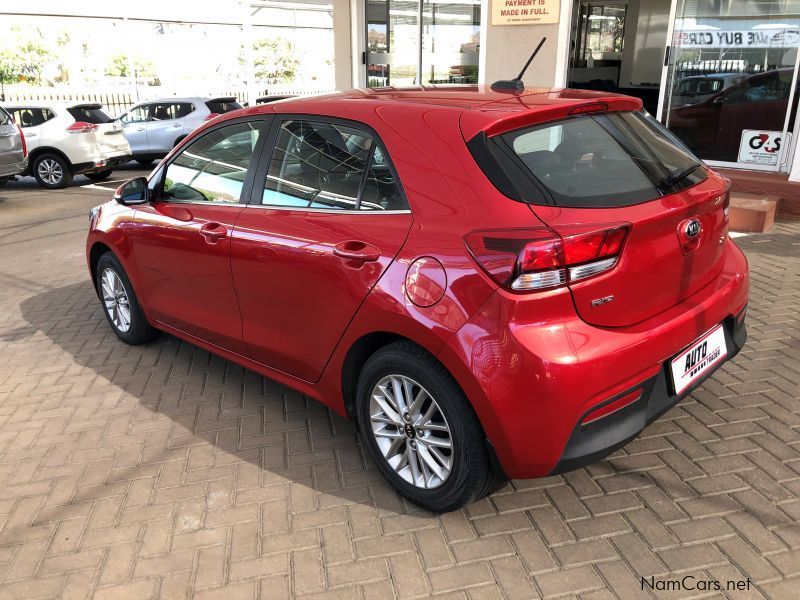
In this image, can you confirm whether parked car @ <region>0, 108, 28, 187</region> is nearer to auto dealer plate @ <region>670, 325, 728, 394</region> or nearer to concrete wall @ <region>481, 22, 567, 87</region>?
concrete wall @ <region>481, 22, 567, 87</region>

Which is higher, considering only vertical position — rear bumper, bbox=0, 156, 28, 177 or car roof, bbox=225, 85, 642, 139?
car roof, bbox=225, 85, 642, 139

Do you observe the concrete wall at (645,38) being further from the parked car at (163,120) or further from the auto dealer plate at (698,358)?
the auto dealer plate at (698,358)

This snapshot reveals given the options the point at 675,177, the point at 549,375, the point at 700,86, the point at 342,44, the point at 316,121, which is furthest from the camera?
the point at 342,44

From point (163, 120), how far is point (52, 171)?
2.83 metres

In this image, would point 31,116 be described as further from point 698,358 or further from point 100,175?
point 698,358

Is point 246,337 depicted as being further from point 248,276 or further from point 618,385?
point 618,385

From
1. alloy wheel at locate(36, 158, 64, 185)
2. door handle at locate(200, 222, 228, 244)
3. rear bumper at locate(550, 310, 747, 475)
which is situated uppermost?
door handle at locate(200, 222, 228, 244)

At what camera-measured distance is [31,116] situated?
12.3 metres

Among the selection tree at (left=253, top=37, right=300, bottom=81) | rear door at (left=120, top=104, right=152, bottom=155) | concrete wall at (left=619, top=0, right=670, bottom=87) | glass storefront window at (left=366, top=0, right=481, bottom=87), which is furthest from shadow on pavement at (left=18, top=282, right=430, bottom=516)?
tree at (left=253, top=37, right=300, bottom=81)

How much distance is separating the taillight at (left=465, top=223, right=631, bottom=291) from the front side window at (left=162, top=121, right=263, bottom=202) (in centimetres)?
160

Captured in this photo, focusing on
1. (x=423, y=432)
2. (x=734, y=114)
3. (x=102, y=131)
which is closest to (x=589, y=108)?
(x=423, y=432)

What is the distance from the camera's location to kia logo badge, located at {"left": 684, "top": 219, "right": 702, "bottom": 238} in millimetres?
2576

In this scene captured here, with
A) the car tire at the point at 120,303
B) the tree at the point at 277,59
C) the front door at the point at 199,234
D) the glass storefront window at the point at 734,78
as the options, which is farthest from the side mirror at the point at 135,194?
the tree at the point at 277,59

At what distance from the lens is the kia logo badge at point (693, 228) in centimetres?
258
